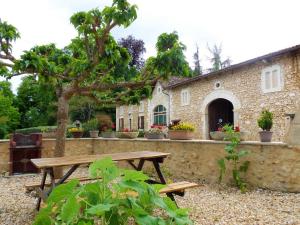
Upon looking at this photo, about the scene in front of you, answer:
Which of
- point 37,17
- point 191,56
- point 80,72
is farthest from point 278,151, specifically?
point 191,56

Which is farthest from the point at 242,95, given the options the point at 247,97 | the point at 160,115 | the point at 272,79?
the point at 160,115

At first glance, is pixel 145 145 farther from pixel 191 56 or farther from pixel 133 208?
pixel 191 56

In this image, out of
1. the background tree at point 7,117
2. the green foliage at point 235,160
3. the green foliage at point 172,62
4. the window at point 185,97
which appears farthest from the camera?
the background tree at point 7,117

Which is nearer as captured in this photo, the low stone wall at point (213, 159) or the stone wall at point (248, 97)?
the low stone wall at point (213, 159)

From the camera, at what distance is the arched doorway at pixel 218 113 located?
14.7 metres

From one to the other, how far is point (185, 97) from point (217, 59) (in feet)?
75.6

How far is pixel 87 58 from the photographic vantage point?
5.88 m

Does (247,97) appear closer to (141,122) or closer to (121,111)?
(141,122)

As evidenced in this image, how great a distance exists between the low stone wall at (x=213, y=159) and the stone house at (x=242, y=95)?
1.45 meters

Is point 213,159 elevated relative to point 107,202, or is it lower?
lower

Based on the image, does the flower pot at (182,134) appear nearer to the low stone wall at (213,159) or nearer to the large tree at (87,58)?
the low stone wall at (213,159)

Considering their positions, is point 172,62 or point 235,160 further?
point 235,160

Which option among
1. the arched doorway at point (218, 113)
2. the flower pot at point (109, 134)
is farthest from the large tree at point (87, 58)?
the arched doorway at point (218, 113)

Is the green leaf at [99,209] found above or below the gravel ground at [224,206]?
above
